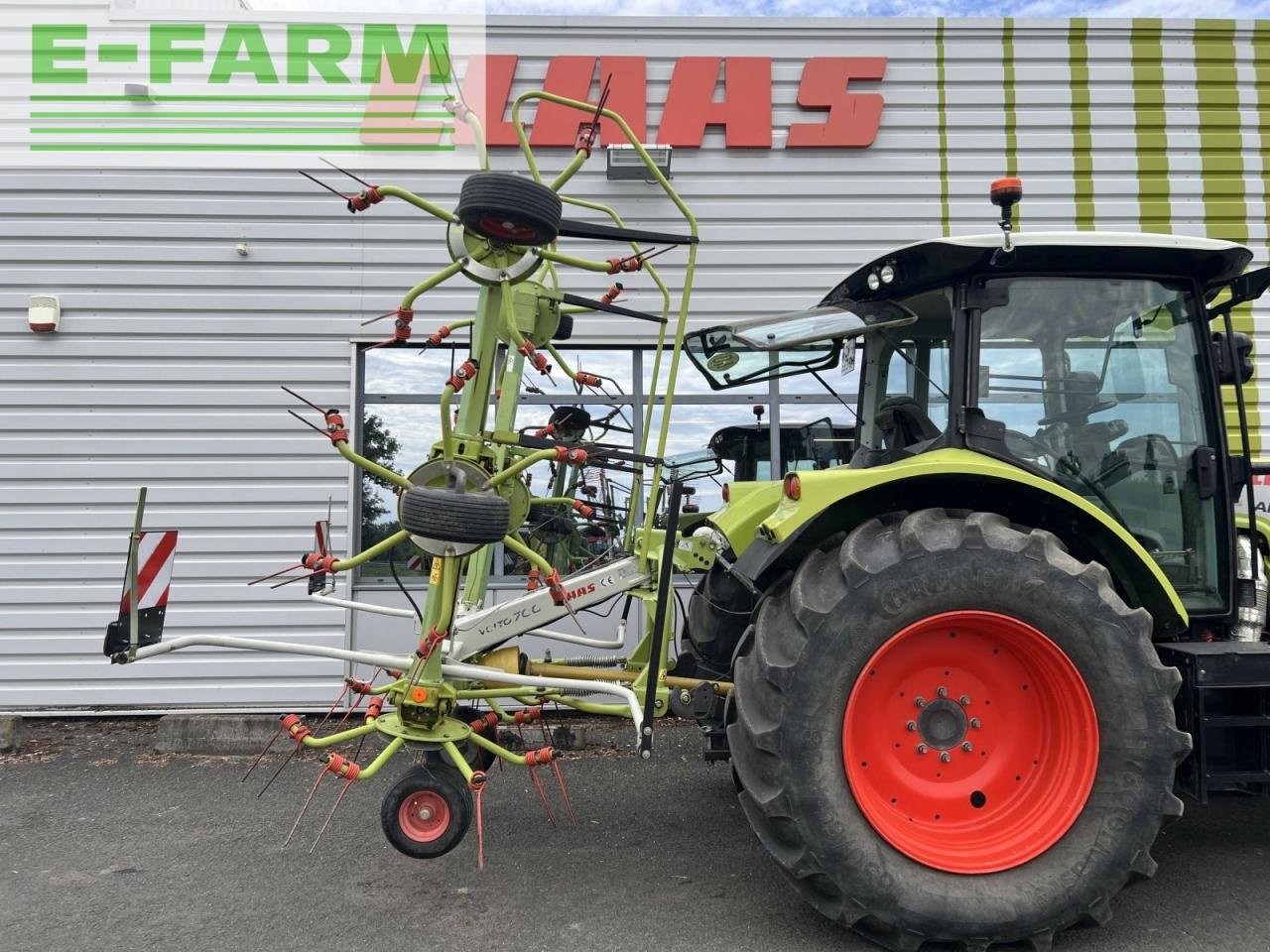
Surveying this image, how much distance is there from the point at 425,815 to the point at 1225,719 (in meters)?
2.51

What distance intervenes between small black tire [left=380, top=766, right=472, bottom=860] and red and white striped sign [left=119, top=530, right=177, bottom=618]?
3.48 feet

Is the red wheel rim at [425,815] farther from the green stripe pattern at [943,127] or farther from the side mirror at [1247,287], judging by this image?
the green stripe pattern at [943,127]

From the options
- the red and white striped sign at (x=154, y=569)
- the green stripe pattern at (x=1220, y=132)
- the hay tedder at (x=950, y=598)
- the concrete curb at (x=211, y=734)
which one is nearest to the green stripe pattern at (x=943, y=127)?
the green stripe pattern at (x=1220, y=132)

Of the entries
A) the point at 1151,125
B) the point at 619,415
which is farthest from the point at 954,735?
the point at 1151,125

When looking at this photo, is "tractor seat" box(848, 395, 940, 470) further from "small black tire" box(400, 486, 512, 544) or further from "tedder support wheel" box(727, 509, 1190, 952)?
"small black tire" box(400, 486, 512, 544)

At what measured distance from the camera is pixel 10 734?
15.4ft

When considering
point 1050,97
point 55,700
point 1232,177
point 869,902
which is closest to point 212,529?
point 55,700

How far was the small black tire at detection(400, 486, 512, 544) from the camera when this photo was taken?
8.43 feet

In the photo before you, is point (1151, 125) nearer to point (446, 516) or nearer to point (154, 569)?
point (446, 516)

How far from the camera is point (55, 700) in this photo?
4.96 meters

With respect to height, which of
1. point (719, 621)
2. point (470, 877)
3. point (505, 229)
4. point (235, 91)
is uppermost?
point (235, 91)

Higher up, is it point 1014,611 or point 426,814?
point 1014,611

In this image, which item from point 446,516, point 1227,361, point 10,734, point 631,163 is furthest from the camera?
point 631,163

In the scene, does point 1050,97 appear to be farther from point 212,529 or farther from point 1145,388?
point 212,529
